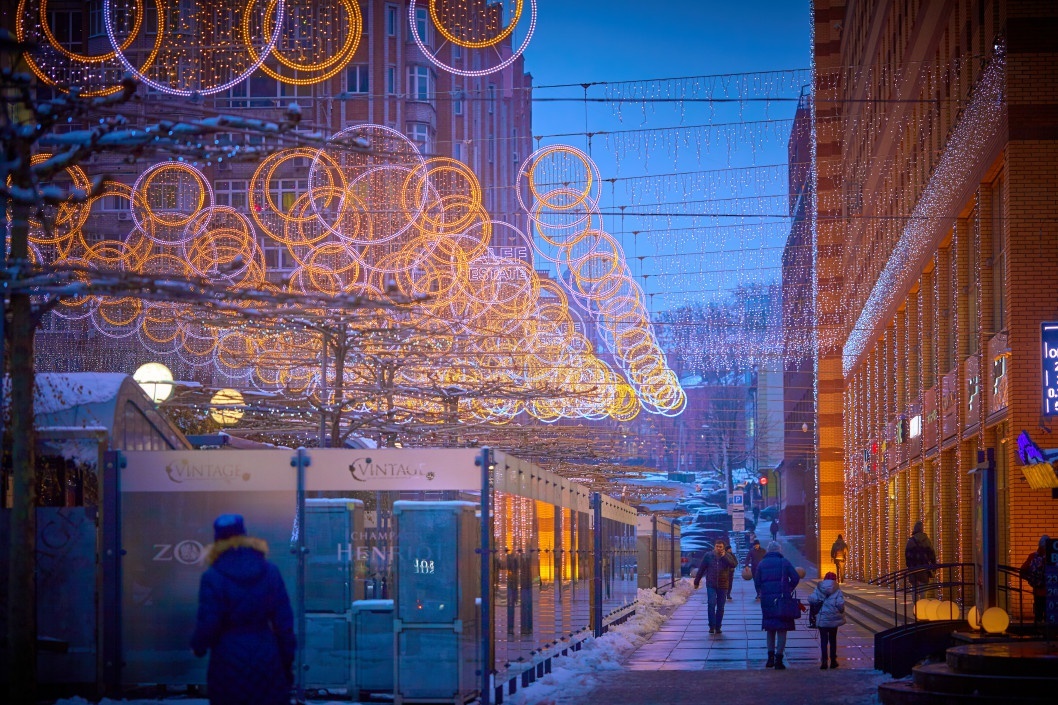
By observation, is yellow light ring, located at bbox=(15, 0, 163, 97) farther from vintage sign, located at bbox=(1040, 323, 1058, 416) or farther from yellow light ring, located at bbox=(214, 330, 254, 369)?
vintage sign, located at bbox=(1040, 323, 1058, 416)

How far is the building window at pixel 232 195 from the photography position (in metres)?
65.4

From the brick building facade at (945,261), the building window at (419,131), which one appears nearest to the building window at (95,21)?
the building window at (419,131)

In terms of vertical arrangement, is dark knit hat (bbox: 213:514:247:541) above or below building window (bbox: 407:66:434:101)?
below

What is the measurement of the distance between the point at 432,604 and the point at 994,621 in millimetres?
8066

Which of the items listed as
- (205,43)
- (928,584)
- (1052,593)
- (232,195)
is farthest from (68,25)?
(1052,593)

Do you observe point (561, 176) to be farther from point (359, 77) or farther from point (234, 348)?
point (359, 77)

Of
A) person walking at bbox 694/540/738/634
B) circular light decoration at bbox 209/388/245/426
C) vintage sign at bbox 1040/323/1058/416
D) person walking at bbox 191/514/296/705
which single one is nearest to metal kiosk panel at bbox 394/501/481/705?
person walking at bbox 191/514/296/705

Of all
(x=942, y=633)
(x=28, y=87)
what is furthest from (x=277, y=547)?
(x=942, y=633)

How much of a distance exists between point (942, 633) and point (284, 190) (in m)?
51.5

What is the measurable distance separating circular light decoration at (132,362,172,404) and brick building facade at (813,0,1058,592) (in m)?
11.7

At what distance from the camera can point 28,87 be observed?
10984mm

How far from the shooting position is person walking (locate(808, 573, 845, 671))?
2152 centimetres

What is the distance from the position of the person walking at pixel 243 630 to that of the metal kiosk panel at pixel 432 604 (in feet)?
16.5

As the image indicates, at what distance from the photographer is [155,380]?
954 inches
